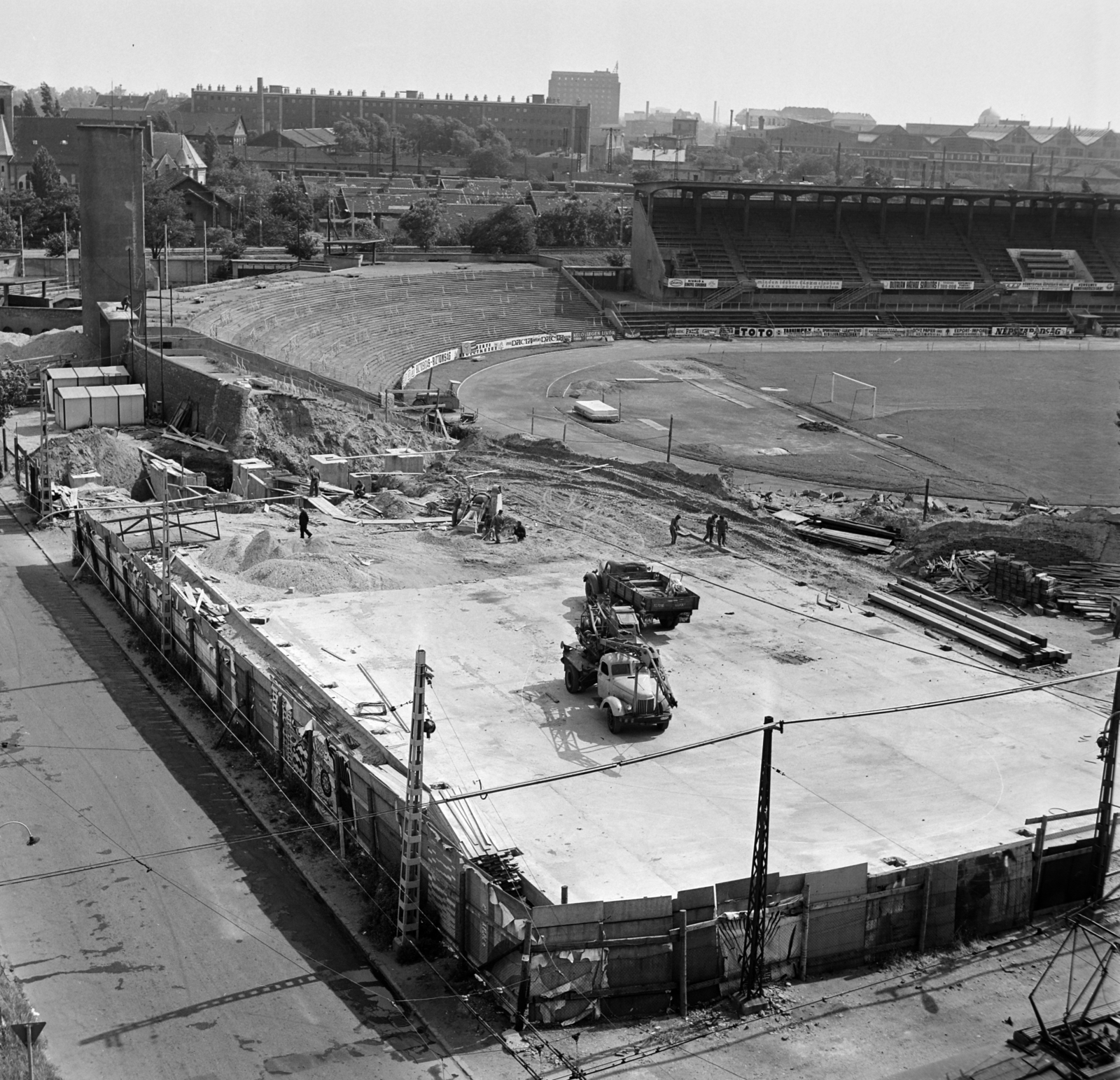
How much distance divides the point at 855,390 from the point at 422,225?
155 feet

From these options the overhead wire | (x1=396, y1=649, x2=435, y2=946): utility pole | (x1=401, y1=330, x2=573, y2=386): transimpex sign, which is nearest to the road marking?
(x1=401, y1=330, x2=573, y2=386): transimpex sign

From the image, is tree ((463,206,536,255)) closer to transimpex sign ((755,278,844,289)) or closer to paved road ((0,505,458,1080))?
transimpex sign ((755,278,844,289))

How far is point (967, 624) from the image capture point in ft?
105

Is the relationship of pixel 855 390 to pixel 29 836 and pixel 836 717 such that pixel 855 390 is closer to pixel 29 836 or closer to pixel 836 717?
pixel 836 717

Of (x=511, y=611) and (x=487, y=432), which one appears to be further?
(x=487, y=432)

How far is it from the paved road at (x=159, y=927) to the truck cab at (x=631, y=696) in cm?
681

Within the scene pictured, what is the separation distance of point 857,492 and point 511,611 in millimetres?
21446

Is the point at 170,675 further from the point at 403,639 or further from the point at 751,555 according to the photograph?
the point at 751,555

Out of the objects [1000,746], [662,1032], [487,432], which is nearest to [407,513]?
[487,432]

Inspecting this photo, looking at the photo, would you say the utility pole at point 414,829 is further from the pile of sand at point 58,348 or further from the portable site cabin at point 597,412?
the pile of sand at point 58,348

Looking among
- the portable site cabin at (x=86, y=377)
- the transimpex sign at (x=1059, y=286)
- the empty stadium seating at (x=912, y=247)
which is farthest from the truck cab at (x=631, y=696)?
the transimpex sign at (x=1059, y=286)

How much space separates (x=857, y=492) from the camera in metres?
49.3

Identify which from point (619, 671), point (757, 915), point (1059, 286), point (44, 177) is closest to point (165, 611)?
point (619, 671)

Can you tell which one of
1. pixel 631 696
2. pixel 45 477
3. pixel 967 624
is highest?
pixel 631 696
